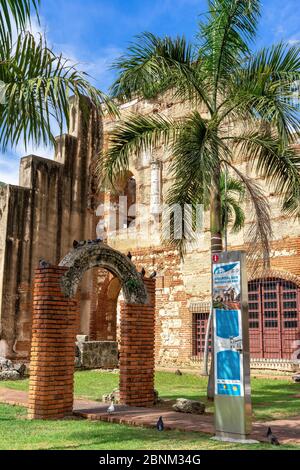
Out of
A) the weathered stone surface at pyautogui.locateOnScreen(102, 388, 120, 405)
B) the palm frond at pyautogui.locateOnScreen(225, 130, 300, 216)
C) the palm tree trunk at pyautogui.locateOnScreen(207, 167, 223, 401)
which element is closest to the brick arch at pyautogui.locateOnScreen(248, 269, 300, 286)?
the palm frond at pyautogui.locateOnScreen(225, 130, 300, 216)

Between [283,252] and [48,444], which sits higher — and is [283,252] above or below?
above

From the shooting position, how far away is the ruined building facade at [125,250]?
15844 mm

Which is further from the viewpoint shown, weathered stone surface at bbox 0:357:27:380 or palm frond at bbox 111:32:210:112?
weathered stone surface at bbox 0:357:27:380

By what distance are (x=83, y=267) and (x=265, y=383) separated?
7237 mm

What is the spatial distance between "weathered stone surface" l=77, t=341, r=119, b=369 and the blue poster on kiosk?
10531mm

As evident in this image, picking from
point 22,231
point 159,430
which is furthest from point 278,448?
point 22,231

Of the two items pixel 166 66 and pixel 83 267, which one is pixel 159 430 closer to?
pixel 83 267

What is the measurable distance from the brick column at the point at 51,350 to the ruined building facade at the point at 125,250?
8.82 metres

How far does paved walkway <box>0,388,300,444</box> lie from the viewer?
6754 mm

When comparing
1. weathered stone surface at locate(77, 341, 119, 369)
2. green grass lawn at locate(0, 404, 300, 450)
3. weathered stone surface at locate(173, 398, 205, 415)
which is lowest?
green grass lawn at locate(0, 404, 300, 450)

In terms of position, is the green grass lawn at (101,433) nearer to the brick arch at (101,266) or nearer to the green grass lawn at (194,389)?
the green grass lawn at (194,389)

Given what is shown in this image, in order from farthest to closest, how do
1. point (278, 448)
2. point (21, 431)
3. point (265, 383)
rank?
point (265, 383) → point (21, 431) → point (278, 448)

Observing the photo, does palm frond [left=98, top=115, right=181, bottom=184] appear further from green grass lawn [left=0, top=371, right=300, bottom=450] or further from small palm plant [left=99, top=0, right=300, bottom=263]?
green grass lawn [left=0, top=371, right=300, bottom=450]

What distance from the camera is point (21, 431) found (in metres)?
6.67
